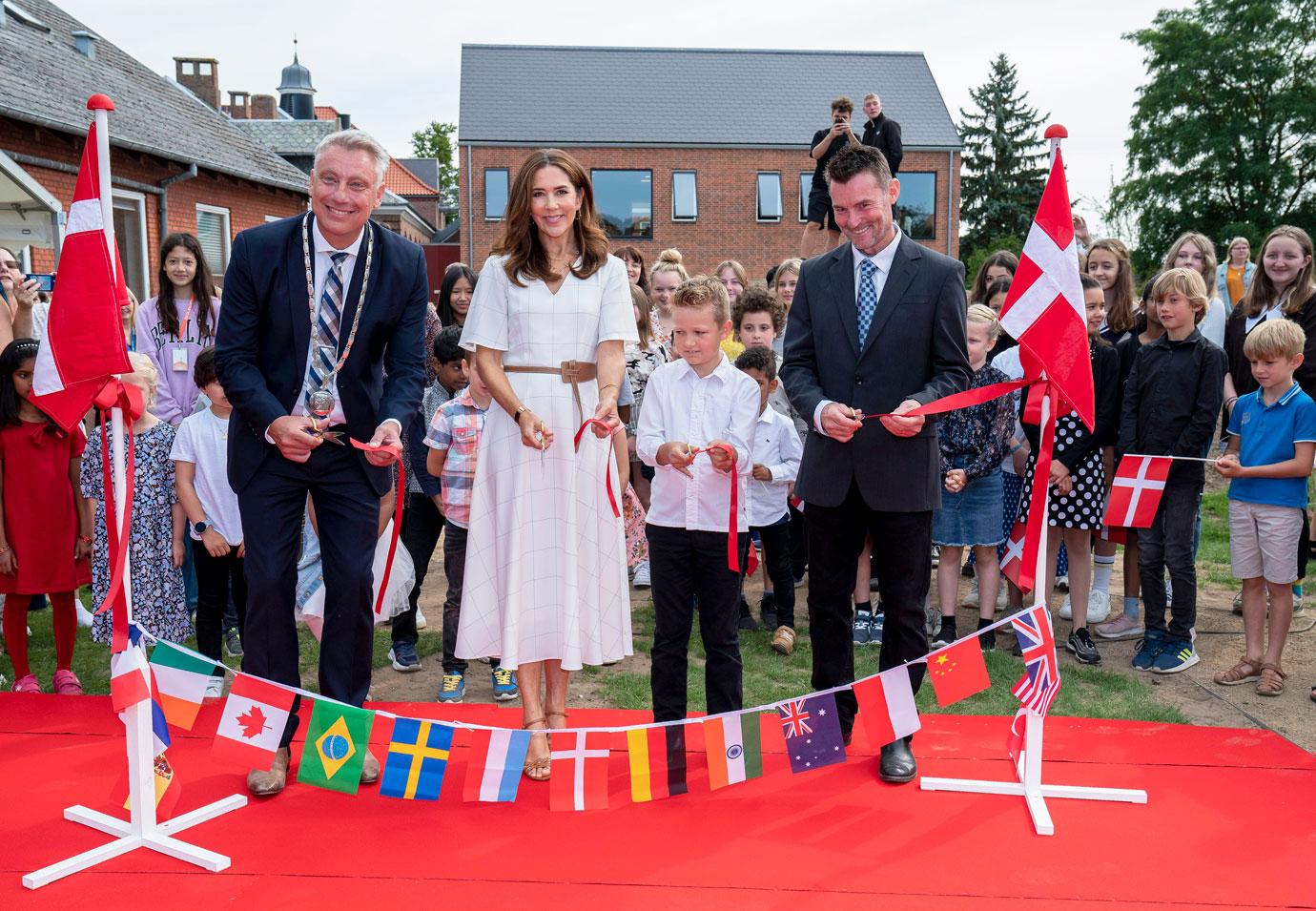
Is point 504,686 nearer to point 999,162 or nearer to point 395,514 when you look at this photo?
point 395,514

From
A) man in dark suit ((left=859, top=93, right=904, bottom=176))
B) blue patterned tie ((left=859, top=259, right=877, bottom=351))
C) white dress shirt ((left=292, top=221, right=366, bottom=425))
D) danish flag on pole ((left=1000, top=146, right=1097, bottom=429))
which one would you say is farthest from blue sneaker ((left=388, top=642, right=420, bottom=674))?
man in dark suit ((left=859, top=93, right=904, bottom=176))

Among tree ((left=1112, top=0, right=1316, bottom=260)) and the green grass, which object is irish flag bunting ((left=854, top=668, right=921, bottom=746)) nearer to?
the green grass

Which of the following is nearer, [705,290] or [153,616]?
[705,290]

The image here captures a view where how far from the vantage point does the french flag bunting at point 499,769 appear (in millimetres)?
3693

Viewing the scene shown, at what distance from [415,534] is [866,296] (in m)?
2.95

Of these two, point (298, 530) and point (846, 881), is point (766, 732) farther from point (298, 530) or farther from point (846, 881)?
point (298, 530)

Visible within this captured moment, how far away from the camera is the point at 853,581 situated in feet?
13.7

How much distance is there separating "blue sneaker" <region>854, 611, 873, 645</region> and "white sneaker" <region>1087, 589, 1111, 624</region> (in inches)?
54.2

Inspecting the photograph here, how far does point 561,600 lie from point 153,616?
2.39m

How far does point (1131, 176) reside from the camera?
Answer: 43.3 m

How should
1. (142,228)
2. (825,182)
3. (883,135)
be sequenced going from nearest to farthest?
(825,182), (883,135), (142,228)

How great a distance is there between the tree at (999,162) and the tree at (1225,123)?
12.0 m

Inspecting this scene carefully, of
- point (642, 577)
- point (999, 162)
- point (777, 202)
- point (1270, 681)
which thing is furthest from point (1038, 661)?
point (999, 162)

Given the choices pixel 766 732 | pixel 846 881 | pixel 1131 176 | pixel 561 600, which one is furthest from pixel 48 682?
pixel 1131 176
